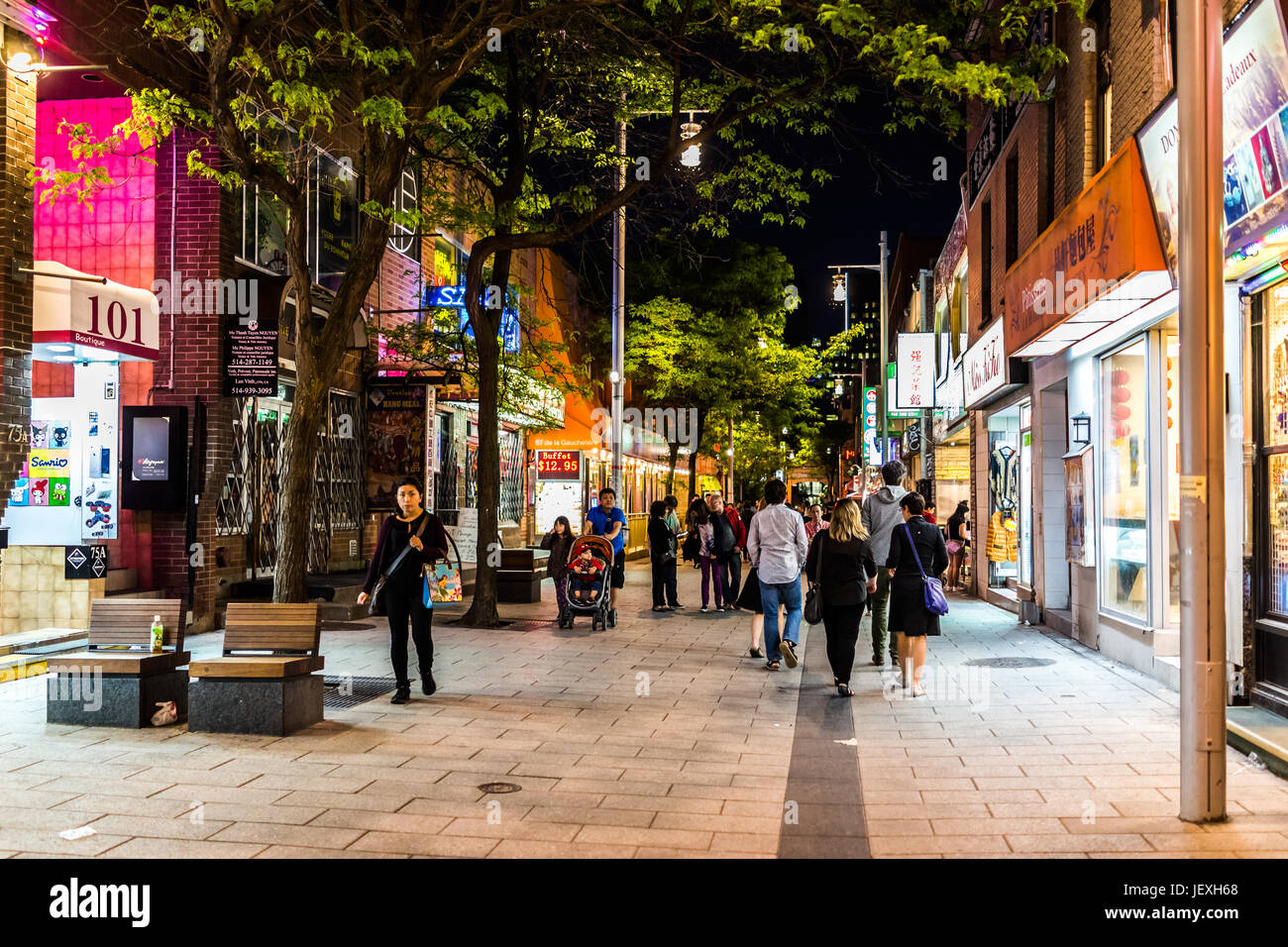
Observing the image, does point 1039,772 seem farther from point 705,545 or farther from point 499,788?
point 705,545

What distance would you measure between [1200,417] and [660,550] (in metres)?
12.7

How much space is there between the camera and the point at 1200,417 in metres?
5.68

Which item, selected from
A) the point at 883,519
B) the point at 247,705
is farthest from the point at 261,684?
the point at 883,519

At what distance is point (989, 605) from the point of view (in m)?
18.6

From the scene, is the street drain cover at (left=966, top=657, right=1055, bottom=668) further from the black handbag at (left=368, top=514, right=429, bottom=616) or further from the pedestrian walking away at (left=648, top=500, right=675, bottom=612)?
the pedestrian walking away at (left=648, top=500, right=675, bottom=612)

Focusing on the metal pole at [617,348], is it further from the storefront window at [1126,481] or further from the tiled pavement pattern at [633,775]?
the tiled pavement pattern at [633,775]

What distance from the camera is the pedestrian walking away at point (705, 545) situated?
1758cm

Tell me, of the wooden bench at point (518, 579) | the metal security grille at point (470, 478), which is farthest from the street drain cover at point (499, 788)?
the metal security grille at point (470, 478)

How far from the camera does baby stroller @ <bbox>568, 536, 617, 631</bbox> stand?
14859 mm

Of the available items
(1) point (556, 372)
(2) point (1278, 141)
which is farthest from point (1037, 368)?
(2) point (1278, 141)

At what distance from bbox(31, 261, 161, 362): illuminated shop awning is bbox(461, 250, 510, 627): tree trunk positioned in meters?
4.20

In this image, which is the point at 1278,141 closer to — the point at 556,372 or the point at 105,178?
the point at 105,178

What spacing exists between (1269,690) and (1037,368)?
7.87m

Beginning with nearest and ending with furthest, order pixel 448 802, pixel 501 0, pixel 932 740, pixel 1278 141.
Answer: pixel 448 802 < pixel 1278 141 < pixel 932 740 < pixel 501 0
